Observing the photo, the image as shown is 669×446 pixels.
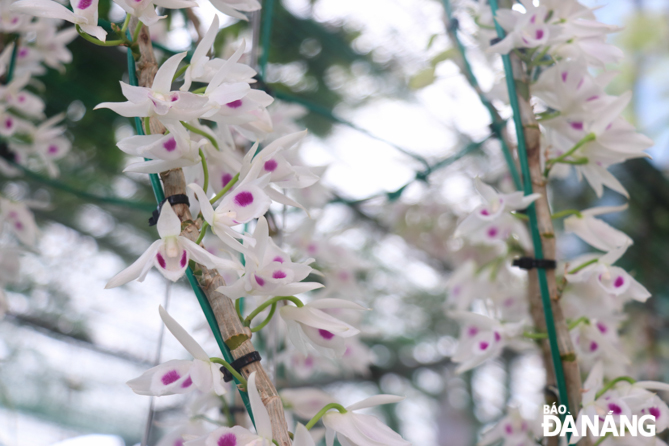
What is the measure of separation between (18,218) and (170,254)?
416 mm

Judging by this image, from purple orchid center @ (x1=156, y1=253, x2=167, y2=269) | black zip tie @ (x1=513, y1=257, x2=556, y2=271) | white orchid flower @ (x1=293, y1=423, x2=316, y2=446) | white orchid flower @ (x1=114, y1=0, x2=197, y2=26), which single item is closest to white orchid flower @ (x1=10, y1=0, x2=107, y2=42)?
white orchid flower @ (x1=114, y1=0, x2=197, y2=26)

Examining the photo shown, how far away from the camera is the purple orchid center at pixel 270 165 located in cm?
29

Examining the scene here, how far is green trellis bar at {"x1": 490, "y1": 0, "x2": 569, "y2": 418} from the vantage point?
15.5 inches

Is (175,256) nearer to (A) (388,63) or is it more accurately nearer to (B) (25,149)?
(B) (25,149)

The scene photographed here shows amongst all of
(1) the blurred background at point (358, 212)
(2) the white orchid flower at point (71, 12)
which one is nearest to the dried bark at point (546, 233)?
(1) the blurred background at point (358, 212)

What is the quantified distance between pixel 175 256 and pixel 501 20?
0.33 meters

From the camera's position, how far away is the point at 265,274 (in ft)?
0.84

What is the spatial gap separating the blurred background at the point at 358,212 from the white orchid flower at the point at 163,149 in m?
0.25

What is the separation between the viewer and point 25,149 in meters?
0.62

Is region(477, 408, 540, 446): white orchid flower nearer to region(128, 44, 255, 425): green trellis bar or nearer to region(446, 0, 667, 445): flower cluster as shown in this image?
region(446, 0, 667, 445): flower cluster

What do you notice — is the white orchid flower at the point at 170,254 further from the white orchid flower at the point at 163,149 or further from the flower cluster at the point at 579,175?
the flower cluster at the point at 579,175

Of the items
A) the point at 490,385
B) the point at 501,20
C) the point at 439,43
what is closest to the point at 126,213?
the point at 439,43

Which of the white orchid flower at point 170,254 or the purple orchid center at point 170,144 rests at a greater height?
the purple orchid center at point 170,144

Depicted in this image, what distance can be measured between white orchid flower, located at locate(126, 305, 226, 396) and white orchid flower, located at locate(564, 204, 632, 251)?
1.12 feet
